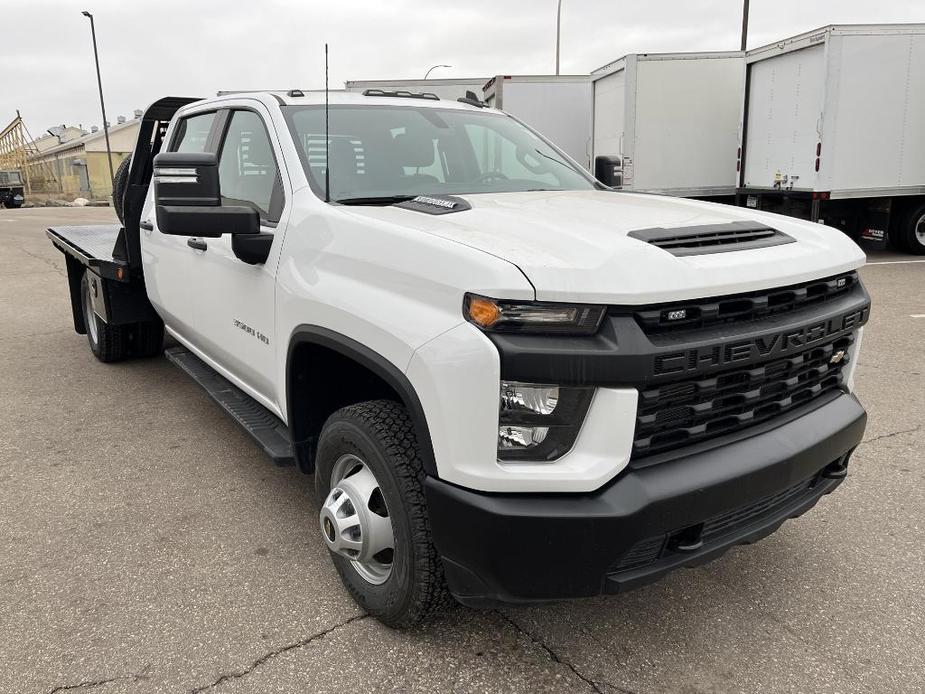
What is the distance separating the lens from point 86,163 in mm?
55781

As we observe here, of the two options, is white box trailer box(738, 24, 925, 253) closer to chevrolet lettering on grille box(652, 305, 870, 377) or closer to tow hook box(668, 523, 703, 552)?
chevrolet lettering on grille box(652, 305, 870, 377)

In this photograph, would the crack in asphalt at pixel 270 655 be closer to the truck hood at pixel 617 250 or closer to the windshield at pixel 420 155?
the truck hood at pixel 617 250

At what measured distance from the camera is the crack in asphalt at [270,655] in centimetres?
234

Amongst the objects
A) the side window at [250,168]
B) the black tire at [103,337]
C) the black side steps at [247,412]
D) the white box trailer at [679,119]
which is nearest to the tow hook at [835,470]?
the black side steps at [247,412]

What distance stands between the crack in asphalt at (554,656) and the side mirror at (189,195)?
1.73 meters

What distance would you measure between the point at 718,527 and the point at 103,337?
508cm

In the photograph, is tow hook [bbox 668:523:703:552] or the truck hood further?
tow hook [bbox 668:523:703:552]

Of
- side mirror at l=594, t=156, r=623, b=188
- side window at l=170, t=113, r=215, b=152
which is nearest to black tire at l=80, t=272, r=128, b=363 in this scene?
side window at l=170, t=113, r=215, b=152

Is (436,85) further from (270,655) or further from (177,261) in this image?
(270,655)

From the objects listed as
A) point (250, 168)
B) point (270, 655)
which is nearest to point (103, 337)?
point (250, 168)

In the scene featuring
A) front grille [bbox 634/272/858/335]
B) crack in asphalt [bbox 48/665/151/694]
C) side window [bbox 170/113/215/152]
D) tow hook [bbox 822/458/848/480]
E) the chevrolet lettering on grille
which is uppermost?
side window [bbox 170/113/215/152]

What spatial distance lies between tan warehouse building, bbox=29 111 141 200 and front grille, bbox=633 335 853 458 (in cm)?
5501

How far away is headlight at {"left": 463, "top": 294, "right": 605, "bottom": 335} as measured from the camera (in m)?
1.97

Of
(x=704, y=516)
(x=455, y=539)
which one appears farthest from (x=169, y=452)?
(x=704, y=516)
